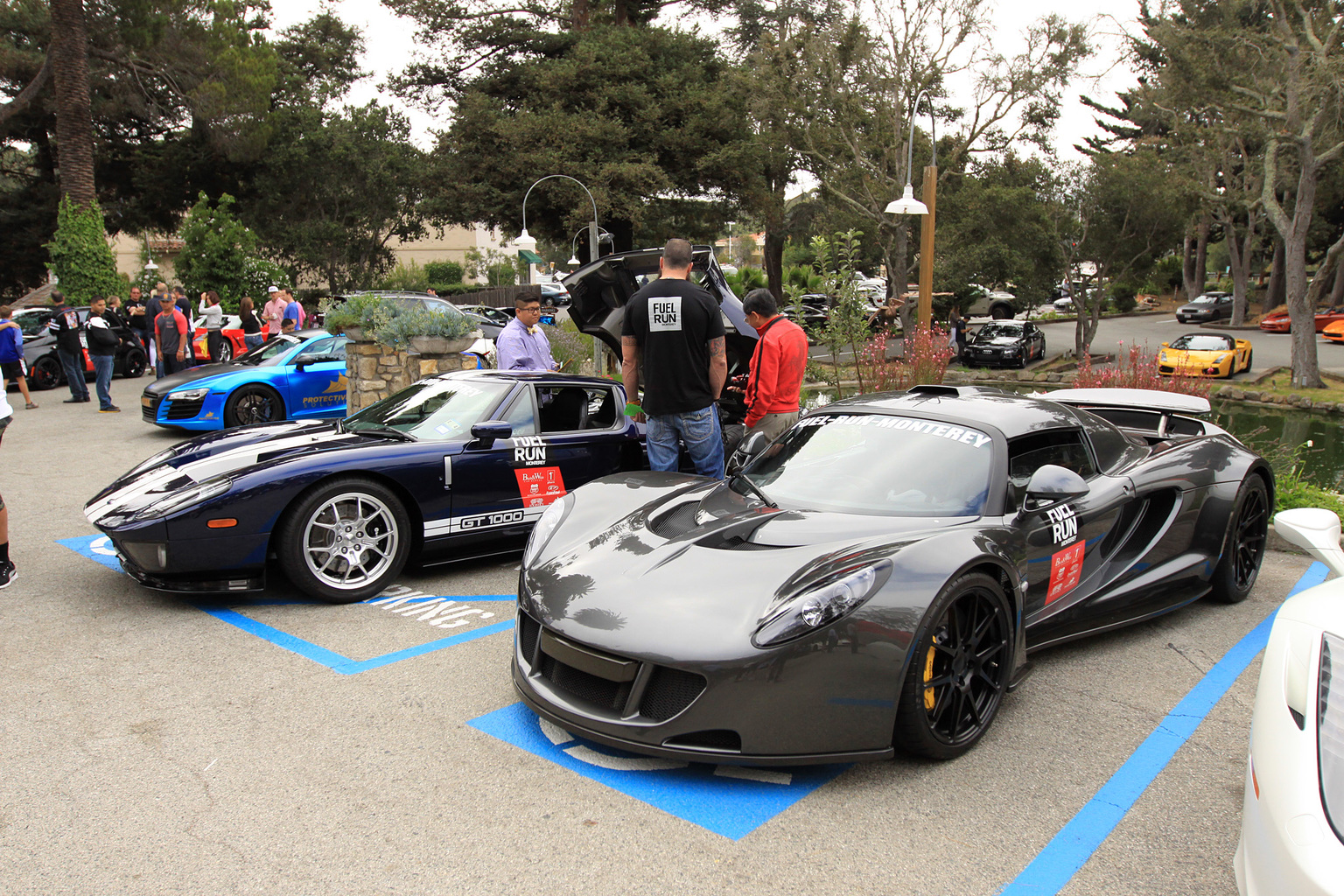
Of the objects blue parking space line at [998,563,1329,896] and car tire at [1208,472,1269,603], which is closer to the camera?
blue parking space line at [998,563,1329,896]

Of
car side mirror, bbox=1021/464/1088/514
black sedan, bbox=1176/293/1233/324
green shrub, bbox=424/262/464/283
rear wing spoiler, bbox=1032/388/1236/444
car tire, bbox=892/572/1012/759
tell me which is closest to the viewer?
car tire, bbox=892/572/1012/759

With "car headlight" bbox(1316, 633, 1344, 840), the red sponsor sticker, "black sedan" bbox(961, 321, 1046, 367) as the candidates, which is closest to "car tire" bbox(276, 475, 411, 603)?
the red sponsor sticker

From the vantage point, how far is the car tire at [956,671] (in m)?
2.92

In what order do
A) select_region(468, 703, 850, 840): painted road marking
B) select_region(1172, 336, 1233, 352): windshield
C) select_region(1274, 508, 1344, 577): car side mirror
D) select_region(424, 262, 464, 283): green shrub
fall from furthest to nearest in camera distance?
select_region(424, 262, 464, 283): green shrub
select_region(1172, 336, 1233, 352): windshield
select_region(468, 703, 850, 840): painted road marking
select_region(1274, 508, 1344, 577): car side mirror

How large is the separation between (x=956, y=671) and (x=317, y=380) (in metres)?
9.75

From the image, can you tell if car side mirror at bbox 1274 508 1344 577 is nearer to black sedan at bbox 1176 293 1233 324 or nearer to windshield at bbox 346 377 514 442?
windshield at bbox 346 377 514 442

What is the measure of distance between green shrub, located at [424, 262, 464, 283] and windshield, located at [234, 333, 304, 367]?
38.0 metres

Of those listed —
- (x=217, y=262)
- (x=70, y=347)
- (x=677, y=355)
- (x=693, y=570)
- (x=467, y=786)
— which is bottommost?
(x=467, y=786)

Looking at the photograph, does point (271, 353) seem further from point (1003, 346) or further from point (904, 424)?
point (1003, 346)

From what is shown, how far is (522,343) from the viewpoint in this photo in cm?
759

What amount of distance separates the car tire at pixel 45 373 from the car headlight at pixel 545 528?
16151 millimetres

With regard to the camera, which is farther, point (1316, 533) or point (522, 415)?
point (522, 415)

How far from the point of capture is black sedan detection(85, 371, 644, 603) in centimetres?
442

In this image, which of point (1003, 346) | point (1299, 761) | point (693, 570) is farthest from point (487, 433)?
point (1003, 346)
